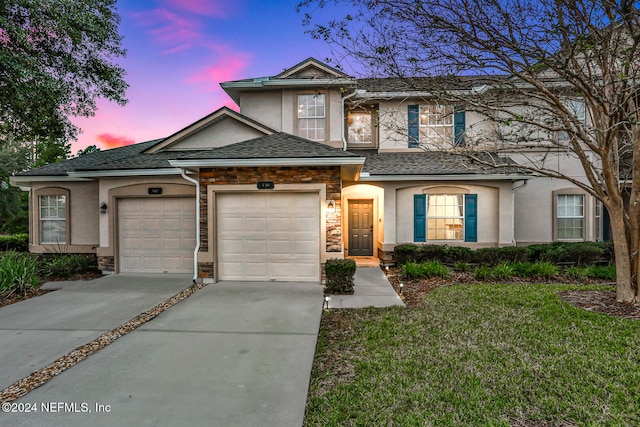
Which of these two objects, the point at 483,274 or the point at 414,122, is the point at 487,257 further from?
the point at 414,122

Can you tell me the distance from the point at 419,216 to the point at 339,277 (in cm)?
473

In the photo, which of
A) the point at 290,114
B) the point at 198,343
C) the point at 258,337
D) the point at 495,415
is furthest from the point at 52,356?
the point at 290,114

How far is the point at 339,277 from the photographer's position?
718cm

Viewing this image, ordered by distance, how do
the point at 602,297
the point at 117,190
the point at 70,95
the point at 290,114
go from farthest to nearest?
1. the point at 290,114
2. the point at 70,95
3. the point at 117,190
4. the point at 602,297

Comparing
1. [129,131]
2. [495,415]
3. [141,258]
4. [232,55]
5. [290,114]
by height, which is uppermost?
[232,55]

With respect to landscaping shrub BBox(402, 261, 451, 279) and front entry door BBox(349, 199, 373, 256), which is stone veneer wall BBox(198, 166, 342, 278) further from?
front entry door BBox(349, 199, 373, 256)

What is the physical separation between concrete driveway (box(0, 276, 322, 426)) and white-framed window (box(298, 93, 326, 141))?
7151 mm

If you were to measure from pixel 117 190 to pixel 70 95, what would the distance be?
4182 millimetres

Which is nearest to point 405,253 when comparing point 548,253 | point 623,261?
point 548,253

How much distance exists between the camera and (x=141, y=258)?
9.30m

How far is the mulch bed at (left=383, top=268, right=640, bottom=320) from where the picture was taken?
224 inches

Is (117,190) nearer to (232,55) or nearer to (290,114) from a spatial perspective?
(290,114)

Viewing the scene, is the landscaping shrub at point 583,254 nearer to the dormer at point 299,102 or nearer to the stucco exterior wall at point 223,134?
the dormer at point 299,102

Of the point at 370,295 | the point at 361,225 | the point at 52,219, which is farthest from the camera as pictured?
the point at 361,225
